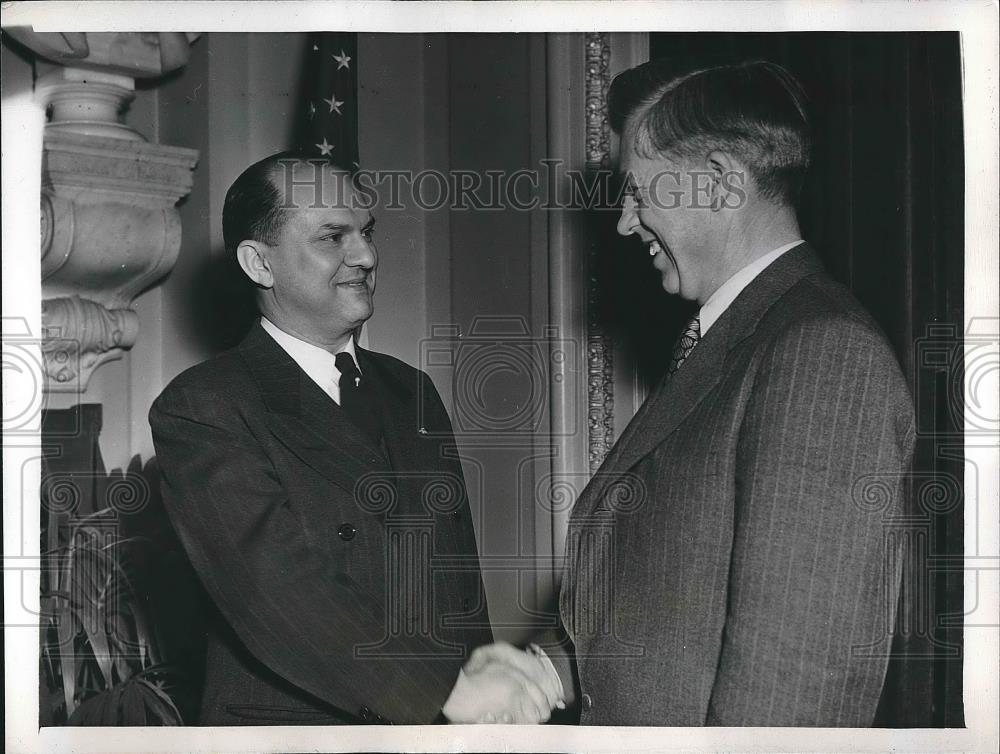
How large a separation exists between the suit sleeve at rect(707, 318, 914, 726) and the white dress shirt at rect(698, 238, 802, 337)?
11 cm

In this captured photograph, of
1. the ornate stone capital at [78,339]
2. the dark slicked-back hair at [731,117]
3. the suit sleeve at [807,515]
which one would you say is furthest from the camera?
the ornate stone capital at [78,339]

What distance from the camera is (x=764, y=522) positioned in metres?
1.22

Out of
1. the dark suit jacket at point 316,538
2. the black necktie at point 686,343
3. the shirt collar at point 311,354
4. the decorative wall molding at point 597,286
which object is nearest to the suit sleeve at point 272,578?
the dark suit jacket at point 316,538

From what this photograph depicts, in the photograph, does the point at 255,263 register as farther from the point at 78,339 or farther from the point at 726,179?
the point at 726,179

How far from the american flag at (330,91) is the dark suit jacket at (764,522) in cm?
60

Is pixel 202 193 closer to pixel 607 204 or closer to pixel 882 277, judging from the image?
pixel 607 204

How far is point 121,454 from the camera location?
4.71ft

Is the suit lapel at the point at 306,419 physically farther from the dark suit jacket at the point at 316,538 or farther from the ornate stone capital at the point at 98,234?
the ornate stone capital at the point at 98,234

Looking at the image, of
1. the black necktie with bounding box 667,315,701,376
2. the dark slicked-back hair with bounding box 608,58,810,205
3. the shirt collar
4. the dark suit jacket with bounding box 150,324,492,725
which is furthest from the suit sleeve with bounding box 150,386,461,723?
the dark slicked-back hair with bounding box 608,58,810,205

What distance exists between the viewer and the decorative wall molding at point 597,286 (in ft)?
4.62

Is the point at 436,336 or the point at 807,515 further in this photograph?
the point at 436,336

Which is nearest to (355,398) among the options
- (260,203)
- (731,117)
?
(260,203)

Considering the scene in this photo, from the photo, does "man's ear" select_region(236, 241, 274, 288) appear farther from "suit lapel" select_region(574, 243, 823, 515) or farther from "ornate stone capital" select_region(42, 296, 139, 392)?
"suit lapel" select_region(574, 243, 823, 515)

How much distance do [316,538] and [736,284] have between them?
670 mm
